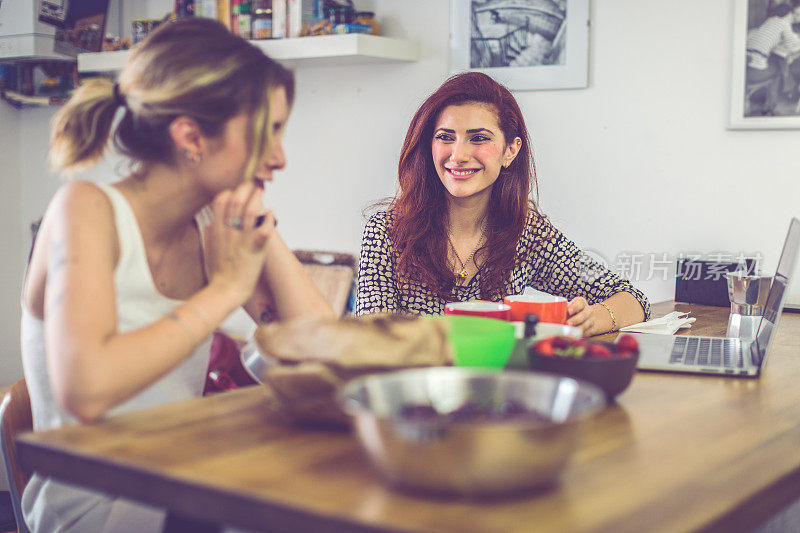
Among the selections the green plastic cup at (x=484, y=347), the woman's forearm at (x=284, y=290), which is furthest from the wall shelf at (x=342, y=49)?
the green plastic cup at (x=484, y=347)

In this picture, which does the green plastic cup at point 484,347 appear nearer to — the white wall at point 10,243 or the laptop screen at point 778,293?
the laptop screen at point 778,293

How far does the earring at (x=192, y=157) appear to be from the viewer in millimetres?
1341

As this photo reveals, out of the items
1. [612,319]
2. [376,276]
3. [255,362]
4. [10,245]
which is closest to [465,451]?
[255,362]

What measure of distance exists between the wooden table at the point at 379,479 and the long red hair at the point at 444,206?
103cm

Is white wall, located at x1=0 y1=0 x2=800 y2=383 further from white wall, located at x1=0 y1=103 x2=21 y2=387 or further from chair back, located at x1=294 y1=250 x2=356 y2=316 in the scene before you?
white wall, located at x1=0 y1=103 x2=21 y2=387

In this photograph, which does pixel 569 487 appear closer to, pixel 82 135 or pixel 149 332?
pixel 149 332

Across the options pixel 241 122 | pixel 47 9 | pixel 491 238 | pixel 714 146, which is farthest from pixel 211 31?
pixel 47 9

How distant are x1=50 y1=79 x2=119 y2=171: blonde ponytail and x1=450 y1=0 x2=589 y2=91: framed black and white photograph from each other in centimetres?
189

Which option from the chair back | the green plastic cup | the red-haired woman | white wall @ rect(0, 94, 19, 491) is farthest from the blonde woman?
white wall @ rect(0, 94, 19, 491)

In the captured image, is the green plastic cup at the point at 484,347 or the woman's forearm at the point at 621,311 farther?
the woman's forearm at the point at 621,311

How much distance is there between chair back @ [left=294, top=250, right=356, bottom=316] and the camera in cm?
329

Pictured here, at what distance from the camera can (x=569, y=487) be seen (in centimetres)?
84

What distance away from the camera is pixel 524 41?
300 centimetres

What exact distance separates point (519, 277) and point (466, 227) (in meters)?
0.20
